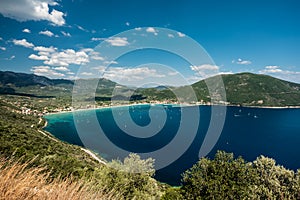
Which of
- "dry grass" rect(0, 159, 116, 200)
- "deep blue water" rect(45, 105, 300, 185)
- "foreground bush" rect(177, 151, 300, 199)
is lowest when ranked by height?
"deep blue water" rect(45, 105, 300, 185)

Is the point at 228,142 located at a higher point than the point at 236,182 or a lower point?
lower

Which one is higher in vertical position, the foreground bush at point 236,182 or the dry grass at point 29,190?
the dry grass at point 29,190

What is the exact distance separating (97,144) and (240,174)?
62.8 meters

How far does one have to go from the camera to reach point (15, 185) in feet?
8.31

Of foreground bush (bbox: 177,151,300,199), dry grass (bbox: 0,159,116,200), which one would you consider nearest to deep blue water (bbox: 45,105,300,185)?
foreground bush (bbox: 177,151,300,199)

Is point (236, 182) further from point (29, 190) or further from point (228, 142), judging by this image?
point (228, 142)

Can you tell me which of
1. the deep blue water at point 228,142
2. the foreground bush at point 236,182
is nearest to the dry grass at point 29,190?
the foreground bush at point 236,182

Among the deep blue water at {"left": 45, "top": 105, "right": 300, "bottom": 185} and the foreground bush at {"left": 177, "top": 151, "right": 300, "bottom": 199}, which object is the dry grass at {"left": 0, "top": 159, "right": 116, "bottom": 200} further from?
the deep blue water at {"left": 45, "top": 105, "right": 300, "bottom": 185}

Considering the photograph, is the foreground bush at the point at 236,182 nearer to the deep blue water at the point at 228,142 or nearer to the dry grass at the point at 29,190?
the dry grass at the point at 29,190

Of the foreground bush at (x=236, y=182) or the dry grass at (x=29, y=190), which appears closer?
the dry grass at (x=29, y=190)

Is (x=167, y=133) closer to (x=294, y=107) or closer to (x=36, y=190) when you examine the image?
(x=36, y=190)

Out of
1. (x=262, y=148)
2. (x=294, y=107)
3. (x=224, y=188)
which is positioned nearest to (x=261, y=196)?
(x=224, y=188)

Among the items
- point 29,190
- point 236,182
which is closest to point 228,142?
point 236,182

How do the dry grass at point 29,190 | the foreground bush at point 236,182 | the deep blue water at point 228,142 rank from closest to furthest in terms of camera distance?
1. the dry grass at point 29,190
2. the foreground bush at point 236,182
3. the deep blue water at point 228,142
